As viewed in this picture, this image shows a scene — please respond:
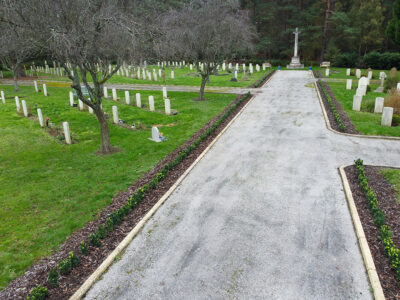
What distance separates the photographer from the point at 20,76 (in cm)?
4331

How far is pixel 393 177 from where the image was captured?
922cm

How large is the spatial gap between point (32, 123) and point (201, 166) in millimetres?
12393

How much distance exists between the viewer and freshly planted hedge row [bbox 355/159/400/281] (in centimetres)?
559

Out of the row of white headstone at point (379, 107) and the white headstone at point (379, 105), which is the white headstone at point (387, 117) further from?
the white headstone at point (379, 105)

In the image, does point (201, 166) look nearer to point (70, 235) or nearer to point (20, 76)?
point (70, 235)

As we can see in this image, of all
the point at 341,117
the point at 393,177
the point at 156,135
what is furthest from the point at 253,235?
the point at 341,117

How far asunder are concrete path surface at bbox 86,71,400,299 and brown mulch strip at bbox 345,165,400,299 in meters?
0.33

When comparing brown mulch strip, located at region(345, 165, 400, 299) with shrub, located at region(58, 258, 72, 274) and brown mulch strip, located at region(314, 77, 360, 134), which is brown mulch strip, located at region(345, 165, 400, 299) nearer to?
brown mulch strip, located at region(314, 77, 360, 134)

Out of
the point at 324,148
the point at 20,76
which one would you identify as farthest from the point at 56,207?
the point at 20,76

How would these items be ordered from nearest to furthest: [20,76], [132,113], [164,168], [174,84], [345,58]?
[164,168] → [132,113] → [174,84] → [20,76] → [345,58]

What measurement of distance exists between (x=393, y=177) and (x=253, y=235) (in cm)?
559

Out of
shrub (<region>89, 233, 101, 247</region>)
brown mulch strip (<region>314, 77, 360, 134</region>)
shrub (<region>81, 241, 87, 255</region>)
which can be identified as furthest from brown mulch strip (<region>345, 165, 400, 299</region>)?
shrub (<region>81, 241, 87, 255</region>)

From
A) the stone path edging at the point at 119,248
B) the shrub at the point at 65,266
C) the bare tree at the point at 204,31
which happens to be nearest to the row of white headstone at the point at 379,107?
the bare tree at the point at 204,31

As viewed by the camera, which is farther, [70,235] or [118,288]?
[70,235]
